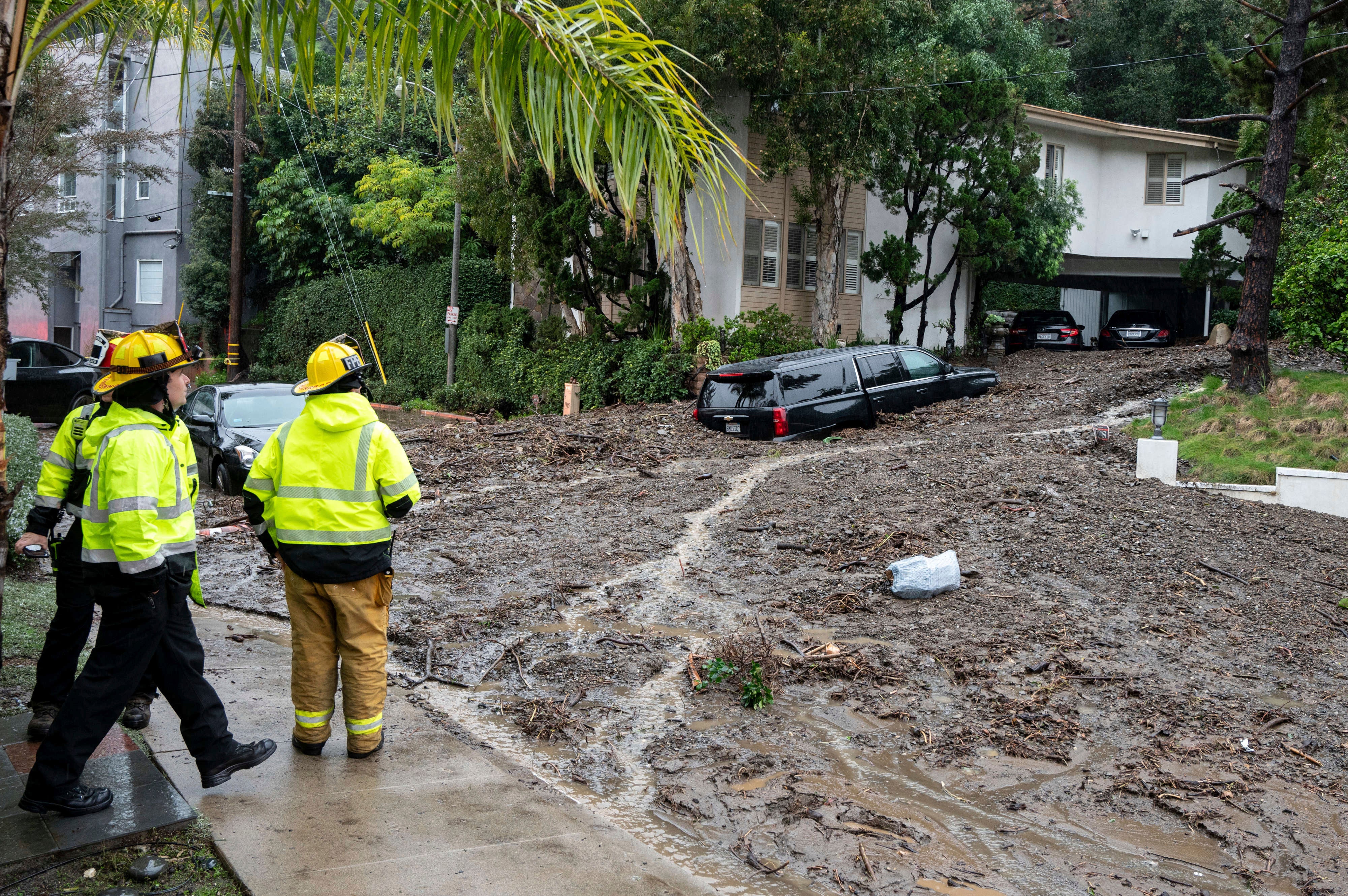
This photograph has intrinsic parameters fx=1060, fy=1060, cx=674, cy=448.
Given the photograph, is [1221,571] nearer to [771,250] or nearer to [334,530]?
[334,530]

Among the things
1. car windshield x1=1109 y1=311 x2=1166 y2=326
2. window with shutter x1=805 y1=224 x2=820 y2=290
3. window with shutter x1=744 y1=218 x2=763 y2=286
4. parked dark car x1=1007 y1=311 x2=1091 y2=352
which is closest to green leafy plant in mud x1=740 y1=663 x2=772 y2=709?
window with shutter x1=744 y1=218 x2=763 y2=286

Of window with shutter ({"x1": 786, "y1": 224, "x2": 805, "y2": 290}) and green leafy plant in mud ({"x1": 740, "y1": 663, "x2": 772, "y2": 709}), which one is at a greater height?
window with shutter ({"x1": 786, "y1": 224, "x2": 805, "y2": 290})

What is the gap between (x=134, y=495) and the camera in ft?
13.3

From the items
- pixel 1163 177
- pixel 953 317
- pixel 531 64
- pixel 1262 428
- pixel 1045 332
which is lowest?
pixel 1262 428

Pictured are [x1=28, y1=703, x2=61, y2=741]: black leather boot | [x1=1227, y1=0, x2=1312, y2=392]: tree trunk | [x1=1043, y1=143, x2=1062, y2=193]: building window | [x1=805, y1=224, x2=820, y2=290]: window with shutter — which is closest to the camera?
[x1=28, y1=703, x2=61, y2=741]: black leather boot

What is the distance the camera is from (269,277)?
117ft

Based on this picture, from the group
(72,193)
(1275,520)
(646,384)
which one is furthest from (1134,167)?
(72,193)

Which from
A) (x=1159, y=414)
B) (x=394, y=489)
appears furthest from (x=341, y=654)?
(x=1159, y=414)

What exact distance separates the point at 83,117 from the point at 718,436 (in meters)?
16.4

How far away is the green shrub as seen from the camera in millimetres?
7988

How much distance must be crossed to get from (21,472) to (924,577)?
22.7ft

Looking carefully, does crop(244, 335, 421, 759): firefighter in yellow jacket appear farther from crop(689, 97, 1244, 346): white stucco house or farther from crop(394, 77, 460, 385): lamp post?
crop(394, 77, 460, 385): lamp post

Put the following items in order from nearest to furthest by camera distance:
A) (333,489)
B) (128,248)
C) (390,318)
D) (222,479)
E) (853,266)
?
(333,489) < (222,479) < (853,266) < (390,318) < (128,248)

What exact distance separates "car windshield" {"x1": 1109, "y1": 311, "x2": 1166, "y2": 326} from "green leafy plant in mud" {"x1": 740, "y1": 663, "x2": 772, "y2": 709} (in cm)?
2695
